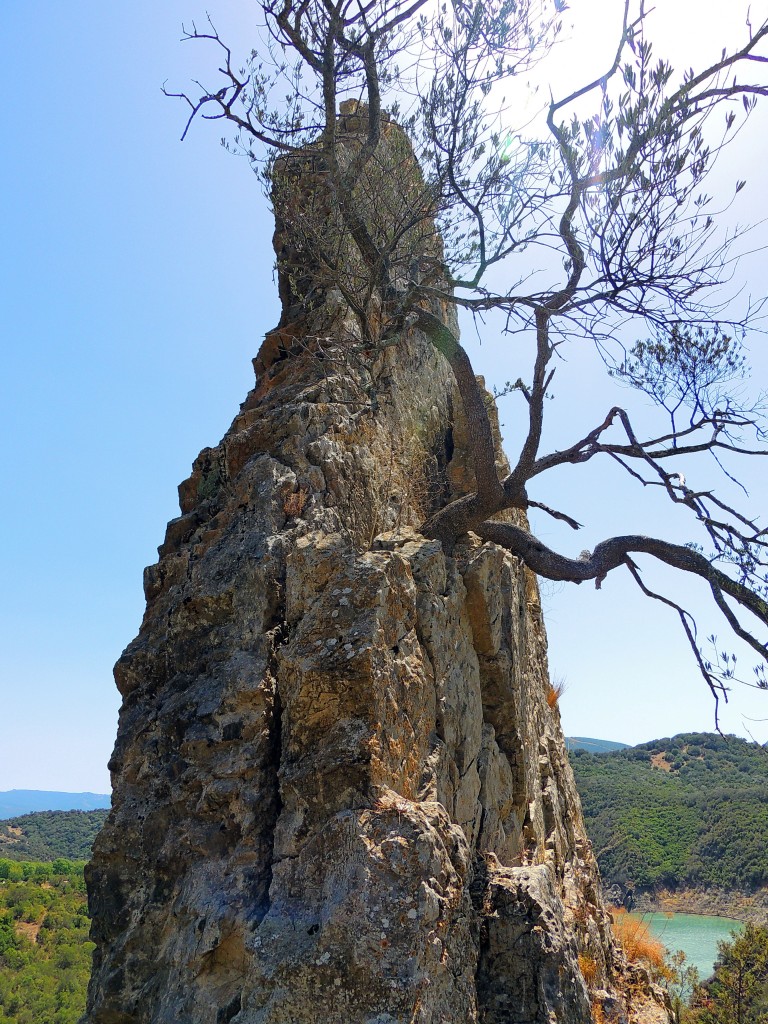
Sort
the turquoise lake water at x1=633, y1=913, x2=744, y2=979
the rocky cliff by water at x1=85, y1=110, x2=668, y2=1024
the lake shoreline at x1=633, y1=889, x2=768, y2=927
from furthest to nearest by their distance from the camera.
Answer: the lake shoreline at x1=633, y1=889, x2=768, y2=927
the turquoise lake water at x1=633, y1=913, x2=744, y2=979
the rocky cliff by water at x1=85, y1=110, x2=668, y2=1024

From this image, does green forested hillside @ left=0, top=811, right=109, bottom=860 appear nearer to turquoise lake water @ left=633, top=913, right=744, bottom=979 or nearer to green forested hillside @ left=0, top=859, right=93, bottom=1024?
green forested hillside @ left=0, top=859, right=93, bottom=1024

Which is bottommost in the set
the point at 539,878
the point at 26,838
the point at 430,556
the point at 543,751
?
the point at 26,838

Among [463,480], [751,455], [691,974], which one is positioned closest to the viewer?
[751,455]

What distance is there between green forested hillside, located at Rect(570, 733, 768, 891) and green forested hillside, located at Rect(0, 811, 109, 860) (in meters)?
34.5

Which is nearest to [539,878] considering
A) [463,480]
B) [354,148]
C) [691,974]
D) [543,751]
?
[543,751]

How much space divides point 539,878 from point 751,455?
4.66m

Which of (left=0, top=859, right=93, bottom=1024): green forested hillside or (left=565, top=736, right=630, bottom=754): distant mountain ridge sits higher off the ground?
(left=565, top=736, right=630, bottom=754): distant mountain ridge

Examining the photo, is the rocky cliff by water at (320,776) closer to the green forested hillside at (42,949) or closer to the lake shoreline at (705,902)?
the lake shoreline at (705,902)

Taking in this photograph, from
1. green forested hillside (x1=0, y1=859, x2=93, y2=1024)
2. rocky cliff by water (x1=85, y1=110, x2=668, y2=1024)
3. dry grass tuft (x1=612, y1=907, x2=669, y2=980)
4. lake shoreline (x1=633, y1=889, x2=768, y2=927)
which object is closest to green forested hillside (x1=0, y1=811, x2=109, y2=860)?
green forested hillside (x1=0, y1=859, x2=93, y2=1024)

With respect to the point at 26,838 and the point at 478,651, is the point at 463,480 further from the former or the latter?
the point at 26,838

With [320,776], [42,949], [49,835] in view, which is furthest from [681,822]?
[49,835]

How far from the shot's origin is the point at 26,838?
6391 cm

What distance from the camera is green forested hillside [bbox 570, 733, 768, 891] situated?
30.0 meters

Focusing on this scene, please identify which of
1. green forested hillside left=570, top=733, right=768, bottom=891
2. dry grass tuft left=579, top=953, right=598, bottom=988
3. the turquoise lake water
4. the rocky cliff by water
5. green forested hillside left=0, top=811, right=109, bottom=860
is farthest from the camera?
green forested hillside left=0, top=811, right=109, bottom=860
